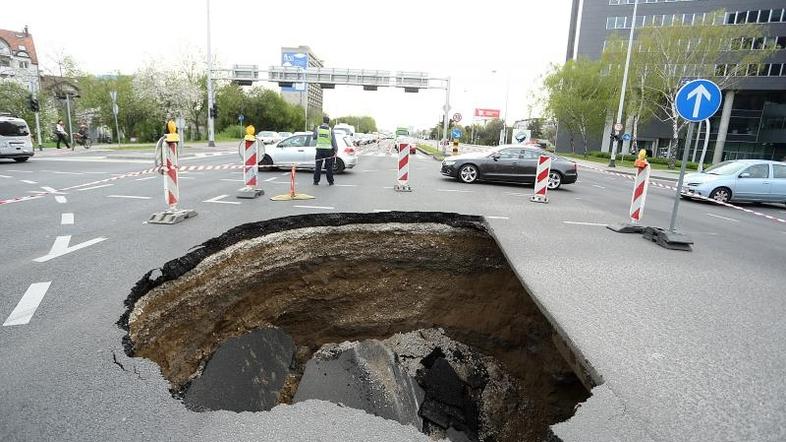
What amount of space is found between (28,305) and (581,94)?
163ft

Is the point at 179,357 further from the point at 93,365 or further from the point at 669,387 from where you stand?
the point at 669,387

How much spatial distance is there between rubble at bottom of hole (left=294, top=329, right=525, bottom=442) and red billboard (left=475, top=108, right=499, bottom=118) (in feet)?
185

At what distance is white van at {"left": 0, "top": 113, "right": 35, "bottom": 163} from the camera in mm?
16250

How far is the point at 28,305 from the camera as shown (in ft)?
11.9

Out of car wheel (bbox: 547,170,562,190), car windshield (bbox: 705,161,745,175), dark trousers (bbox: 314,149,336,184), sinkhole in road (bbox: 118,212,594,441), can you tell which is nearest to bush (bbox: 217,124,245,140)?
dark trousers (bbox: 314,149,336,184)

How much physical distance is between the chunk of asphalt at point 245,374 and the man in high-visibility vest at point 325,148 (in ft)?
21.3

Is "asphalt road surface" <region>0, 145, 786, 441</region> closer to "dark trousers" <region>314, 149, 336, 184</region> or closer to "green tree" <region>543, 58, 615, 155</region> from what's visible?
"dark trousers" <region>314, 149, 336, 184</region>

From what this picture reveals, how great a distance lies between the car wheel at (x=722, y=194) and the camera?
14.1 metres

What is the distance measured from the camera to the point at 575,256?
19.7ft

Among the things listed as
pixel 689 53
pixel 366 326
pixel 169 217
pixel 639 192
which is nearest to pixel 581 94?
pixel 689 53

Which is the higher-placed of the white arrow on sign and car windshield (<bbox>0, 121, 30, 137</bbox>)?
the white arrow on sign

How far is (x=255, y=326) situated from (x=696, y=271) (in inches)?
244

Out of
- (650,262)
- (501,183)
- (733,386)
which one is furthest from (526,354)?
(501,183)

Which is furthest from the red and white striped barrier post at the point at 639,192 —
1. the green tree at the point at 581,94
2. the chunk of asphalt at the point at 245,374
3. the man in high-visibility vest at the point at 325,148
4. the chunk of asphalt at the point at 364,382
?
the green tree at the point at 581,94
